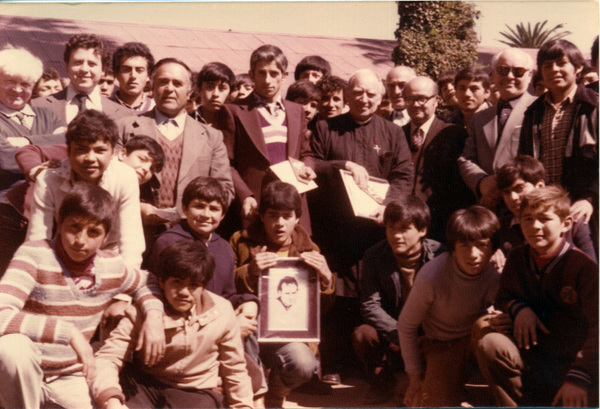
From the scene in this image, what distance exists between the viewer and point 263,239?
4715mm

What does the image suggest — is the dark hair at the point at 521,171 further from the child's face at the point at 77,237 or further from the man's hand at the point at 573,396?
the child's face at the point at 77,237

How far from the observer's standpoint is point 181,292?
3912mm

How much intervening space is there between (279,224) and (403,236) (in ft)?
2.63

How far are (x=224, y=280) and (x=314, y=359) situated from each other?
77cm

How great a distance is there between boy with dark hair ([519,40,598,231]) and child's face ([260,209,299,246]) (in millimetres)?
1627

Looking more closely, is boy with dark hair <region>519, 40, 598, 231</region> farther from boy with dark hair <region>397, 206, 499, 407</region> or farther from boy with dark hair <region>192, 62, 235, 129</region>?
boy with dark hair <region>192, 62, 235, 129</region>

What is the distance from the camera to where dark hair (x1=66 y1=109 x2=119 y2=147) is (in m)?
4.08

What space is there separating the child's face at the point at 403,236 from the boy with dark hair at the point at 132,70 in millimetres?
1995

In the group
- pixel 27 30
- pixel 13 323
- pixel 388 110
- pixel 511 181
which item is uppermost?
pixel 27 30

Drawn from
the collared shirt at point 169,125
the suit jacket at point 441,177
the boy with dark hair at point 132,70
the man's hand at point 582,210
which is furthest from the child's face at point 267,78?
the man's hand at point 582,210

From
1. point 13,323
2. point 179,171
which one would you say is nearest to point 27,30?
point 179,171

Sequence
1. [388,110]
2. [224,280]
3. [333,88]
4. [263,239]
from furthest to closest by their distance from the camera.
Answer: [388,110] < [333,88] < [263,239] < [224,280]

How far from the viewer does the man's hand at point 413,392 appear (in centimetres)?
436

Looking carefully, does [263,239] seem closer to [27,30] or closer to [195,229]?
[195,229]
